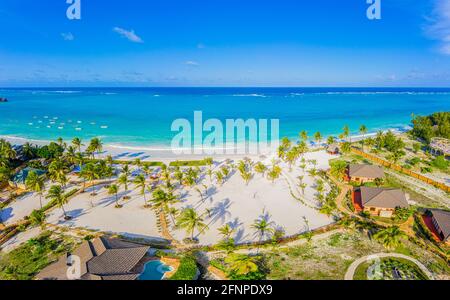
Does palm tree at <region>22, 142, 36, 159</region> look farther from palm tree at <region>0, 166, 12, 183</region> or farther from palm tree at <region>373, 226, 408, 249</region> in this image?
palm tree at <region>373, 226, 408, 249</region>

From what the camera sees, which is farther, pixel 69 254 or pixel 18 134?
pixel 18 134

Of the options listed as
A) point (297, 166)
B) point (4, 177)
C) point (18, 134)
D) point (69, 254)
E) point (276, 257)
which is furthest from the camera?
point (18, 134)

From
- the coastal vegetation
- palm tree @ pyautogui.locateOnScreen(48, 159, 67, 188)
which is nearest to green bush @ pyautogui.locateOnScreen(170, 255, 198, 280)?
the coastal vegetation

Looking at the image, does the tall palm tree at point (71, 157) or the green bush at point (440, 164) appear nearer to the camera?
the green bush at point (440, 164)

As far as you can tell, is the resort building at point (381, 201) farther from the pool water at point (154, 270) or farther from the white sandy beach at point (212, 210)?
the pool water at point (154, 270)

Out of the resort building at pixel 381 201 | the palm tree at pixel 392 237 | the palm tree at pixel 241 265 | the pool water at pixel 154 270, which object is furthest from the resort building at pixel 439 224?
the pool water at pixel 154 270
